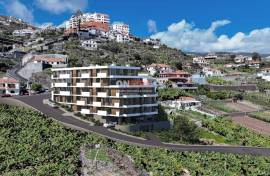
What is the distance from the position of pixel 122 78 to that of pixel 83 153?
26527 mm

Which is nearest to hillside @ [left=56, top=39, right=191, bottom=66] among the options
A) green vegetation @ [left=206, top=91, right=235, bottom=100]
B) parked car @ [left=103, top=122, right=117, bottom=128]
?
green vegetation @ [left=206, top=91, right=235, bottom=100]

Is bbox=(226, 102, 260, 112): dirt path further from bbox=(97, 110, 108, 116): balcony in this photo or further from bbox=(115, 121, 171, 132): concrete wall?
bbox=(97, 110, 108, 116): balcony

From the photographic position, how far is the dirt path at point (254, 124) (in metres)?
86.8

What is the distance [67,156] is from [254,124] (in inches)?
2151

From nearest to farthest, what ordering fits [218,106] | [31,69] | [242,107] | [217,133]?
[217,133], [218,106], [242,107], [31,69]

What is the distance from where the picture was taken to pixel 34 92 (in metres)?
98.2

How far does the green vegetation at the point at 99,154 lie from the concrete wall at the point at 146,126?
18.3 metres

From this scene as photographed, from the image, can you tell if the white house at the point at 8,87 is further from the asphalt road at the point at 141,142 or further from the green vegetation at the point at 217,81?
the green vegetation at the point at 217,81

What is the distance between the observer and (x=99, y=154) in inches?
1868

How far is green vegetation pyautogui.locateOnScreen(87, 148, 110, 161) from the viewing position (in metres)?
45.7

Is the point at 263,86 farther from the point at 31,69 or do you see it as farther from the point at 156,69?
the point at 31,69

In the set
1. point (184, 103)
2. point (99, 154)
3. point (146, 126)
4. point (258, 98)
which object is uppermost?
point (184, 103)

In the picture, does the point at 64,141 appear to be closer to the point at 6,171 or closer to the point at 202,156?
the point at 6,171

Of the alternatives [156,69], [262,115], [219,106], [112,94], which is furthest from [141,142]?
[156,69]
